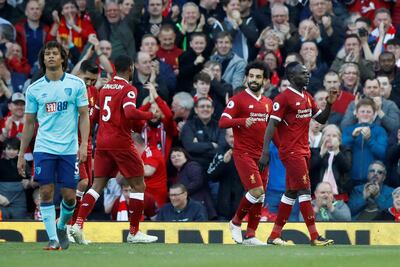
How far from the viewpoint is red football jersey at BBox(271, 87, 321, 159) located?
53.7ft

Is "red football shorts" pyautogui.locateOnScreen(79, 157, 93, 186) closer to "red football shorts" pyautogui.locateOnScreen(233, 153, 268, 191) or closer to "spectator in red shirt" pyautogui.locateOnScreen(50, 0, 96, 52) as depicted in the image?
"red football shorts" pyautogui.locateOnScreen(233, 153, 268, 191)

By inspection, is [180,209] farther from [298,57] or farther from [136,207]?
[298,57]

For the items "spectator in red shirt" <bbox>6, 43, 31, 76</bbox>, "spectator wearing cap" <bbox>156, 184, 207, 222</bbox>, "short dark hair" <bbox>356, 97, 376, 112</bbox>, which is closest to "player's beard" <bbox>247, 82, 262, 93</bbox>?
"spectator wearing cap" <bbox>156, 184, 207, 222</bbox>

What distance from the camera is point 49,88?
47.6ft

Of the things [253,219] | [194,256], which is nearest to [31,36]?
[253,219]

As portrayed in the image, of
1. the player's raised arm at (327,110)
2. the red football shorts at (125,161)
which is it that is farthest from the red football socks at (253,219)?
the red football shorts at (125,161)

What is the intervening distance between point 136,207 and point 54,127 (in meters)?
2.43

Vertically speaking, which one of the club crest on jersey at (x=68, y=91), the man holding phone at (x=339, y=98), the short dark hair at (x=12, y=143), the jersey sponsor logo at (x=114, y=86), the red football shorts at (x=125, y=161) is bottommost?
the short dark hair at (x=12, y=143)

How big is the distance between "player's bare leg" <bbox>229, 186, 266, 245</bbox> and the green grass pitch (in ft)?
2.75

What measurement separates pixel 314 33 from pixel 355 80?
1579mm

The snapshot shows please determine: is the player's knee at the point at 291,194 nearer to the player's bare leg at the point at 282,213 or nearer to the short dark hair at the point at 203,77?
the player's bare leg at the point at 282,213

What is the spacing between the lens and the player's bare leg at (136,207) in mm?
16500

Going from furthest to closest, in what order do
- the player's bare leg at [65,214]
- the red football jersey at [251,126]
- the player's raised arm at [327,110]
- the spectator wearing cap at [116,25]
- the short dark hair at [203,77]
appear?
the spectator wearing cap at [116,25], the short dark hair at [203,77], the red football jersey at [251,126], the player's raised arm at [327,110], the player's bare leg at [65,214]

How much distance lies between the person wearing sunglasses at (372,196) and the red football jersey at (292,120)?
11.9 ft
